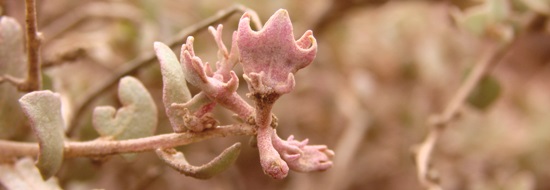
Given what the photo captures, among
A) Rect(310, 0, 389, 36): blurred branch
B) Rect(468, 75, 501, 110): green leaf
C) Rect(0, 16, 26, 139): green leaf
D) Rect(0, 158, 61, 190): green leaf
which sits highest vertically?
Rect(310, 0, 389, 36): blurred branch

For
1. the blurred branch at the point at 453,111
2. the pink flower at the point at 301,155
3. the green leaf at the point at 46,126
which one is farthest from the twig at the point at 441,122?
the green leaf at the point at 46,126

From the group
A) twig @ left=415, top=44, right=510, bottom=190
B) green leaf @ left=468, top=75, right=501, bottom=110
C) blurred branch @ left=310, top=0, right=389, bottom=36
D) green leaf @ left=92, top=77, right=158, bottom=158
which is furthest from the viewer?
blurred branch @ left=310, top=0, right=389, bottom=36

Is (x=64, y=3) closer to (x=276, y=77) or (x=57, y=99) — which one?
(x=57, y=99)

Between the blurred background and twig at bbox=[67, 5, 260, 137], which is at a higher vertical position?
the blurred background

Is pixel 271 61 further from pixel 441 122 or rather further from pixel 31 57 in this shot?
pixel 441 122

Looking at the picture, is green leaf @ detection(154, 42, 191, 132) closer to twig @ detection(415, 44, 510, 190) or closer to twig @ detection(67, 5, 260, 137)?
twig @ detection(67, 5, 260, 137)

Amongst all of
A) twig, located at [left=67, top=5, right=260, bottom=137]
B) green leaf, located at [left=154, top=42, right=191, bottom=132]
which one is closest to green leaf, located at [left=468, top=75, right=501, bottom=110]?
twig, located at [left=67, top=5, right=260, bottom=137]

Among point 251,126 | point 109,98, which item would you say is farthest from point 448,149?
point 251,126

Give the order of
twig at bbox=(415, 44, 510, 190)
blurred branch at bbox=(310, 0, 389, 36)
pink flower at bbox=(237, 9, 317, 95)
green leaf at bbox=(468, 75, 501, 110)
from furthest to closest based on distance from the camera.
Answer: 1. blurred branch at bbox=(310, 0, 389, 36)
2. green leaf at bbox=(468, 75, 501, 110)
3. twig at bbox=(415, 44, 510, 190)
4. pink flower at bbox=(237, 9, 317, 95)
